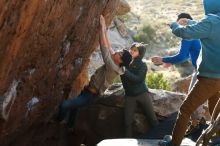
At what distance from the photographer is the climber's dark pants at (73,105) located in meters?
9.24

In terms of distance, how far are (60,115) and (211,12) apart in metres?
4.80

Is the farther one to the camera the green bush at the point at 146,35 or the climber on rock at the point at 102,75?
Result: the green bush at the point at 146,35

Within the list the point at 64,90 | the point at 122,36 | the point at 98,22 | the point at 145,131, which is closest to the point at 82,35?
the point at 98,22

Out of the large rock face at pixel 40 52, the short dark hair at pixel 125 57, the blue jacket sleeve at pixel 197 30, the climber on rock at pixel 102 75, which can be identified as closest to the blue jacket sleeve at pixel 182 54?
the short dark hair at pixel 125 57

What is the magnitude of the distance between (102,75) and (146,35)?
2673cm

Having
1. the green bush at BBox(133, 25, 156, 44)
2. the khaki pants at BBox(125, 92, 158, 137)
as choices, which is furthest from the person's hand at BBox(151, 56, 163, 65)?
the green bush at BBox(133, 25, 156, 44)

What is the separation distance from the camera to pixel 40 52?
7.94m

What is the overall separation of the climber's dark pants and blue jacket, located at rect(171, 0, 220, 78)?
3.27 meters

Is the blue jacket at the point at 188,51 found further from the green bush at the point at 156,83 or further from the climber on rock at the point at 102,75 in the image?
the green bush at the point at 156,83

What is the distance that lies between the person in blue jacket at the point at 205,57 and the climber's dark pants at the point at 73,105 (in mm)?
2800

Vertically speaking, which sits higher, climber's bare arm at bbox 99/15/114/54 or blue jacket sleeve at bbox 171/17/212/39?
blue jacket sleeve at bbox 171/17/212/39

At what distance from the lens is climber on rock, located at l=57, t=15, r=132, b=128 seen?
325 inches

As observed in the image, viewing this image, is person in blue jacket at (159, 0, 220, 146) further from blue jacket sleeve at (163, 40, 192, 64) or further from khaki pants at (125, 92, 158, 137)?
khaki pants at (125, 92, 158, 137)

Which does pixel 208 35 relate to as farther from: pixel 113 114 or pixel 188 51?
pixel 113 114
